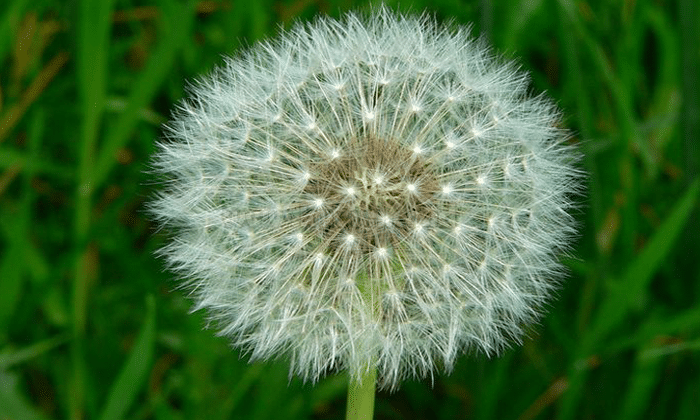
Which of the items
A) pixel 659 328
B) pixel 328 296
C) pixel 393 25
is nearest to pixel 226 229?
pixel 328 296

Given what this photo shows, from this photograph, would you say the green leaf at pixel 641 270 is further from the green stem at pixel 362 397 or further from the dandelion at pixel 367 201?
the green stem at pixel 362 397

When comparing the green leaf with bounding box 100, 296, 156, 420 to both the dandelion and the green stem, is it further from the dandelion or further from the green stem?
the green stem

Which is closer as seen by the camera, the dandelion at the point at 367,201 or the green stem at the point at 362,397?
the green stem at the point at 362,397

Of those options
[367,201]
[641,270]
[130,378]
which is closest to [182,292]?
[130,378]

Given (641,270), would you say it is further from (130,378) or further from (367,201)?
(130,378)

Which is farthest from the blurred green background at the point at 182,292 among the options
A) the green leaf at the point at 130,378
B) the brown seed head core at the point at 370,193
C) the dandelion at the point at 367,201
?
the brown seed head core at the point at 370,193

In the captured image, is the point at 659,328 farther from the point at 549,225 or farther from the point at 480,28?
the point at 480,28

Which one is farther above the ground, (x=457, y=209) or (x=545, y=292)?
(x=457, y=209)
